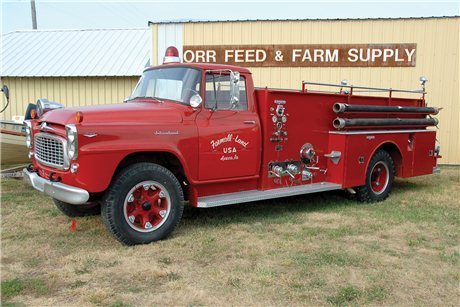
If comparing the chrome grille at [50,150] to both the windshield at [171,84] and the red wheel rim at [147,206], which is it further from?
the windshield at [171,84]

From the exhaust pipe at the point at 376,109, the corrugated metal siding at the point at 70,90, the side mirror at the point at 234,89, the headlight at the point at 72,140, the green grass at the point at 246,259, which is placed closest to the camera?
the green grass at the point at 246,259

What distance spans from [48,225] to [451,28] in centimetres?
1122

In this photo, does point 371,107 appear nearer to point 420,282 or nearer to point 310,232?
Result: point 310,232

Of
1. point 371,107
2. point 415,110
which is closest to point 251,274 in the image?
point 371,107

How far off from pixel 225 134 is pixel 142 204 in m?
1.37

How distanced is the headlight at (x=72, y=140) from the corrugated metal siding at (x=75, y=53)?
9.98m

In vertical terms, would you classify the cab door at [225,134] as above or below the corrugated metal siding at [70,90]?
below

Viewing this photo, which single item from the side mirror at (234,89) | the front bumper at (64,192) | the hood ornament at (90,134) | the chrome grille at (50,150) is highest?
the side mirror at (234,89)

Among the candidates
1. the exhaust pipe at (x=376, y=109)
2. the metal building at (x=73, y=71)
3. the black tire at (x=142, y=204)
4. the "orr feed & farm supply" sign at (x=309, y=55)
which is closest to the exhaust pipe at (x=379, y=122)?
the exhaust pipe at (x=376, y=109)

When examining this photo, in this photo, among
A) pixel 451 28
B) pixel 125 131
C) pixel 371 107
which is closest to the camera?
pixel 125 131

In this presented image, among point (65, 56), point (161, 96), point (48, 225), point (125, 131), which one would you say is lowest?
point (48, 225)

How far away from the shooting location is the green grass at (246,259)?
3.88 m

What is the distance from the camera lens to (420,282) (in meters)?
4.20

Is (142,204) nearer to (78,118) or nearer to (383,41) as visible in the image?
(78,118)
